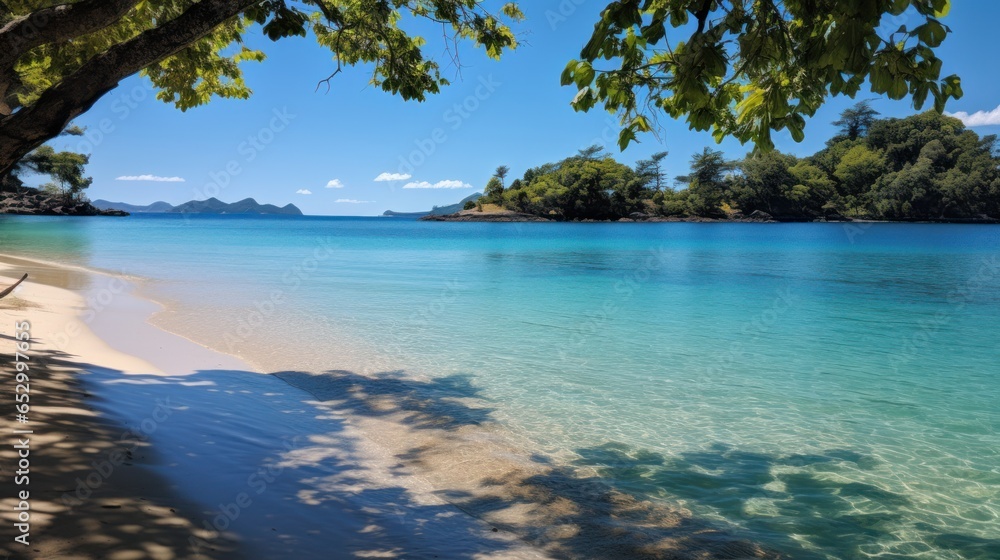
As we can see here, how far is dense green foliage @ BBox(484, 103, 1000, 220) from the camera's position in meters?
117

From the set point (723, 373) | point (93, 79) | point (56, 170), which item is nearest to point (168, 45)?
point (93, 79)

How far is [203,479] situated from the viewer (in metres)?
4.54

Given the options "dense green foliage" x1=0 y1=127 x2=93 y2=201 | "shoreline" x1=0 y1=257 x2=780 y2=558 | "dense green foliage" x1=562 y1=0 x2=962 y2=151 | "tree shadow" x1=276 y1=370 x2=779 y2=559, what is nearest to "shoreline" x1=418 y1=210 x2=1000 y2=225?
"dense green foliage" x1=0 y1=127 x2=93 y2=201

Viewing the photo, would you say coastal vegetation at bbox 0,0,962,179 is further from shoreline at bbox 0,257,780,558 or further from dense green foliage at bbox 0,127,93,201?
dense green foliage at bbox 0,127,93,201

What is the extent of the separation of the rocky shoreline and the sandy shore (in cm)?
13431

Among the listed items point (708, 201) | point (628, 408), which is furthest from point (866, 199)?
point (628, 408)

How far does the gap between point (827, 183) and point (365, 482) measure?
6137 inches

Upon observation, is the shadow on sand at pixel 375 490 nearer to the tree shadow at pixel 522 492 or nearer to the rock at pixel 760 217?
the tree shadow at pixel 522 492

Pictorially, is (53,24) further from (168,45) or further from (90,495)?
(90,495)

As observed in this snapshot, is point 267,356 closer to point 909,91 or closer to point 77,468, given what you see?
point 77,468

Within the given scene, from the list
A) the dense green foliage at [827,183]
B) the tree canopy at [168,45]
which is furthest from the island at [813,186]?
the tree canopy at [168,45]

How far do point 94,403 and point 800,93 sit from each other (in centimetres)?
721

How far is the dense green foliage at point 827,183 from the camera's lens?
11725 centimetres

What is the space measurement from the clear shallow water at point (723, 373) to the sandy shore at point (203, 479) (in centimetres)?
214
